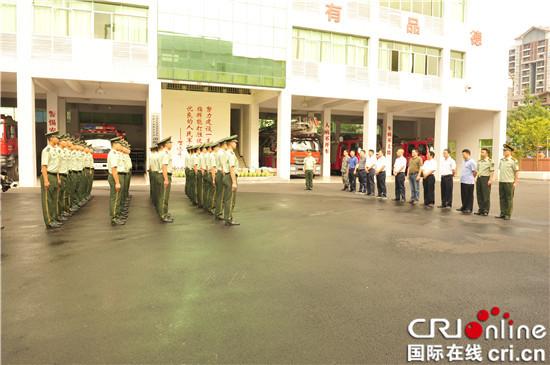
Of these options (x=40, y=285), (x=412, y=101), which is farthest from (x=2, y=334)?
(x=412, y=101)

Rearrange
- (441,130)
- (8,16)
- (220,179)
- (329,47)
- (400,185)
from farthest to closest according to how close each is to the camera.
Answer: (441,130)
(329,47)
(8,16)
(400,185)
(220,179)

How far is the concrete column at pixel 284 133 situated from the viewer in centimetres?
2161

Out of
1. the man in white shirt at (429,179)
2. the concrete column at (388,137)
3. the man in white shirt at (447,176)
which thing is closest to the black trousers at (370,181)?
the man in white shirt at (429,179)

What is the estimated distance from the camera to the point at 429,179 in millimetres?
11875

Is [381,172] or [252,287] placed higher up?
[381,172]

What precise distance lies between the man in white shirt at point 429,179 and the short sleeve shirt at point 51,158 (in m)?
9.39

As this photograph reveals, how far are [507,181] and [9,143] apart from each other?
Result: 61.3 ft

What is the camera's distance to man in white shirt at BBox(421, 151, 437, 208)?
1159 cm

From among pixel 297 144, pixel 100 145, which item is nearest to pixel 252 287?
pixel 100 145

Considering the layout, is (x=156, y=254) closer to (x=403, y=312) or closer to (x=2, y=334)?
(x=2, y=334)

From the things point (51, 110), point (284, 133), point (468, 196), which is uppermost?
point (51, 110)

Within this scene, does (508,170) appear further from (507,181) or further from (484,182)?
(484,182)

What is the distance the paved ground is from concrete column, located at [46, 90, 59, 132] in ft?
49.3

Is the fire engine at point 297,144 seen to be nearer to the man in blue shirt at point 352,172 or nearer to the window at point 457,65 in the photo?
the man in blue shirt at point 352,172
